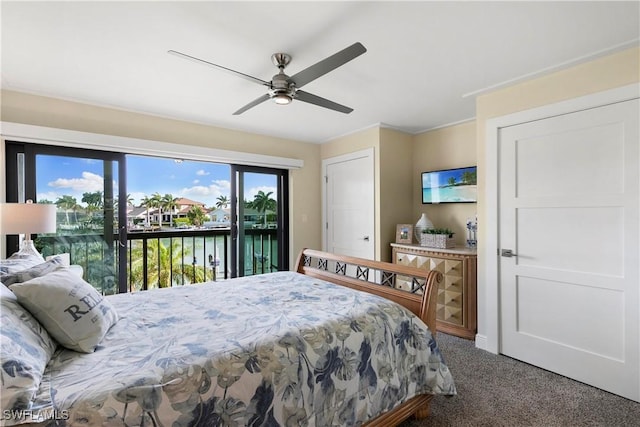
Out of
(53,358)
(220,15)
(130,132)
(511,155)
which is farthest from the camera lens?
(130,132)

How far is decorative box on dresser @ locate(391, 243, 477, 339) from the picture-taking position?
2951mm

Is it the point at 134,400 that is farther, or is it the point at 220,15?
the point at 220,15

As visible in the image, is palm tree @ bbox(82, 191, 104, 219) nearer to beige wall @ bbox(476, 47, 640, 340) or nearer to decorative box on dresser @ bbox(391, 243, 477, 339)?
decorative box on dresser @ bbox(391, 243, 477, 339)

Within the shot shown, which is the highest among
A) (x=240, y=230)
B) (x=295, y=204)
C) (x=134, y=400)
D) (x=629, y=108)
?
(x=629, y=108)

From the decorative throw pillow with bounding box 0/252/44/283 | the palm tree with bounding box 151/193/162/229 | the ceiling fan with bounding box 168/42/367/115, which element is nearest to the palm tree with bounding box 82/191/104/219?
the decorative throw pillow with bounding box 0/252/44/283

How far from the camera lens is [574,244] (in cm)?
225

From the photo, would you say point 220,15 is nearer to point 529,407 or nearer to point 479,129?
point 479,129

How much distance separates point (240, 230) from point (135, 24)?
Result: 2.65 m

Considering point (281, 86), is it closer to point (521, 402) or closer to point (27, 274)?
point (27, 274)

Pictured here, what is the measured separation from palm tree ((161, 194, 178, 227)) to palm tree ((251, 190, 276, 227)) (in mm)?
2068

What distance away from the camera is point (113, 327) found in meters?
1.47

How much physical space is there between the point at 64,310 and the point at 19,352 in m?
0.29

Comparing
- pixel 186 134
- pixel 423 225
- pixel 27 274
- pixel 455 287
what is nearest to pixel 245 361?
pixel 27 274

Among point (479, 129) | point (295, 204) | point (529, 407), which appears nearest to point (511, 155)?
point (479, 129)
